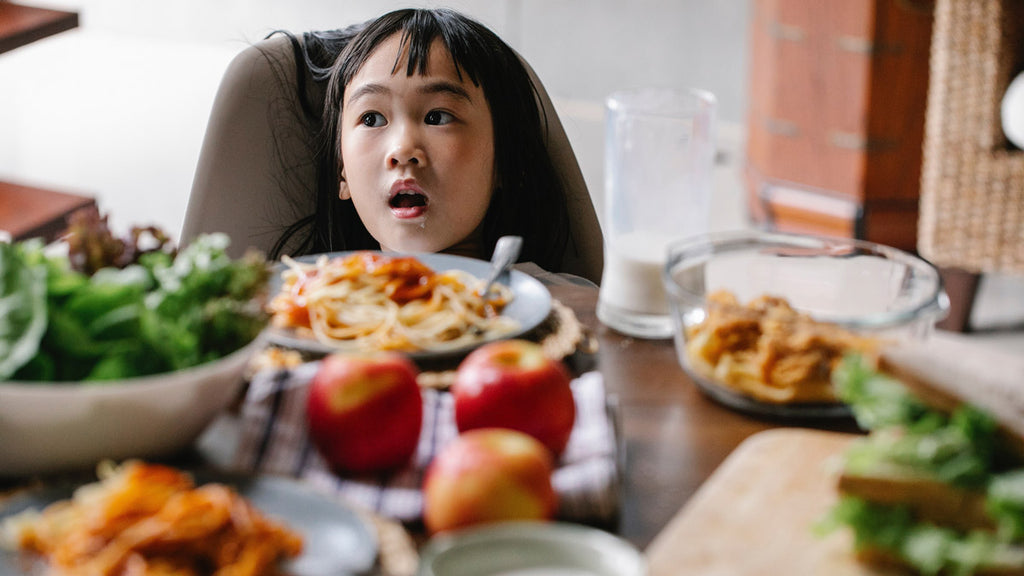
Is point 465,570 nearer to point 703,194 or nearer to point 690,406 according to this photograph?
point 690,406

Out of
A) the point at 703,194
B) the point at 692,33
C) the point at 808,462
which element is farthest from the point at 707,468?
the point at 692,33

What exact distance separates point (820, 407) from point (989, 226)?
2073mm

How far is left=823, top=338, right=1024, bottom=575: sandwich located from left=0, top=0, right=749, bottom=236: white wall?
3.05 m

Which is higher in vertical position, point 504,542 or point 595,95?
point 504,542

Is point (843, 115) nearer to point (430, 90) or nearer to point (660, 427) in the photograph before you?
point (430, 90)

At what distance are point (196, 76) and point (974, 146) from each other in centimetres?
323

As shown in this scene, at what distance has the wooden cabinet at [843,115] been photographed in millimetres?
3256

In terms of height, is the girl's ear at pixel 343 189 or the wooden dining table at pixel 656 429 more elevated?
the girl's ear at pixel 343 189

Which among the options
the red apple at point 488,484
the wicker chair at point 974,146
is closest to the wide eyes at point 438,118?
the red apple at point 488,484

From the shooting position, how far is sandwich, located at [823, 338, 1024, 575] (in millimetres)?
763

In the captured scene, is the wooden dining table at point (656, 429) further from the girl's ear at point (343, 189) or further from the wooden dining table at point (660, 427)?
the girl's ear at point (343, 189)

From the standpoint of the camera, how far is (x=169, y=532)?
2.37 feet

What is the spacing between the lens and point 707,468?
991 millimetres

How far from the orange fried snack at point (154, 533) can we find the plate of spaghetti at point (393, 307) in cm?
40
